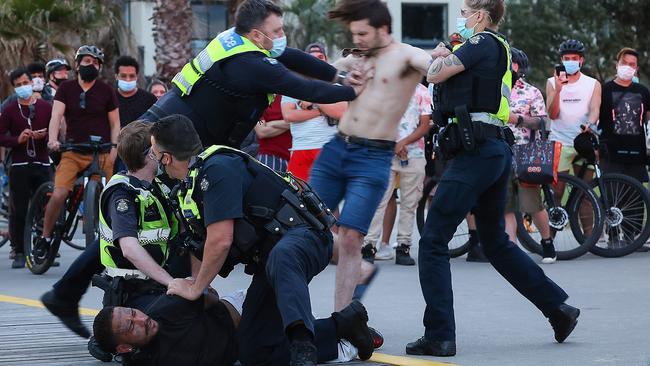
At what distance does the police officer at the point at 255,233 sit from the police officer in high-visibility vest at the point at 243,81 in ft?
2.17

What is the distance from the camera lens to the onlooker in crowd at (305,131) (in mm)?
11688

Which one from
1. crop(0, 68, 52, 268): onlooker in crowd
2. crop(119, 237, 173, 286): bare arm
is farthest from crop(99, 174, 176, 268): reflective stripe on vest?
crop(0, 68, 52, 268): onlooker in crowd

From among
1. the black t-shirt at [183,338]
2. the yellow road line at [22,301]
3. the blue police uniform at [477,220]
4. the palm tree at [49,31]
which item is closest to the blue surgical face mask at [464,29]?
the blue police uniform at [477,220]

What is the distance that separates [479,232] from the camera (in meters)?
7.47

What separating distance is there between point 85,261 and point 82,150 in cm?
434

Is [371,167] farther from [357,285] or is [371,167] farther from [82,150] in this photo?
[82,150]

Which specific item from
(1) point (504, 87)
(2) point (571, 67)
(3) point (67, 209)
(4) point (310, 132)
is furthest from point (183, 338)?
(2) point (571, 67)

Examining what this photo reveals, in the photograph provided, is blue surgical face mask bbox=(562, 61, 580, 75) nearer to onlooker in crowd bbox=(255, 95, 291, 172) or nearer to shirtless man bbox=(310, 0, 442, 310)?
onlooker in crowd bbox=(255, 95, 291, 172)

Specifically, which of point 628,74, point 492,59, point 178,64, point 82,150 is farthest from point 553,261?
point 178,64

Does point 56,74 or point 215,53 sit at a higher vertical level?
point 215,53

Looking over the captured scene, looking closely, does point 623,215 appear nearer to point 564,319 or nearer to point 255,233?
point 564,319

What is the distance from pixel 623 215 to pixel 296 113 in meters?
3.05

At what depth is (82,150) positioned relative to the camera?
460 inches

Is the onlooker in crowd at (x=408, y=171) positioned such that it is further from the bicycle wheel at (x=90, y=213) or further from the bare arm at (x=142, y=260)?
the bare arm at (x=142, y=260)
